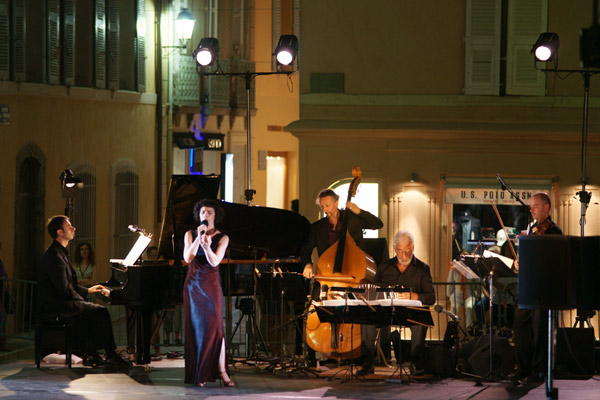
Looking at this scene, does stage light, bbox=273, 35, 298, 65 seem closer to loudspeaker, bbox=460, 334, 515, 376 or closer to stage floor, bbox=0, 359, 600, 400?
stage floor, bbox=0, 359, 600, 400

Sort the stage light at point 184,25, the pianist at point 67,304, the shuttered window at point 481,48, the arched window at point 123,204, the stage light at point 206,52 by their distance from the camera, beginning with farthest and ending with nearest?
the stage light at point 184,25 < the arched window at point 123,204 < the shuttered window at point 481,48 < the stage light at point 206,52 < the pianist at point 67,304

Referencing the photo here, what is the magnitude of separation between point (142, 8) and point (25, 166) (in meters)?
4.59

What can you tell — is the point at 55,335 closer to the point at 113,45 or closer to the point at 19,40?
the point at 19,40

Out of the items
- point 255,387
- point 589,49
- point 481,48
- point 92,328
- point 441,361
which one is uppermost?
point 481,48

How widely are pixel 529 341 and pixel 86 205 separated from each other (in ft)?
32.5

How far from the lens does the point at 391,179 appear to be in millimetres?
13703

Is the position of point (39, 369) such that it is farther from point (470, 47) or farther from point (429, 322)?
point (470, 47)

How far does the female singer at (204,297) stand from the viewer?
9695mm

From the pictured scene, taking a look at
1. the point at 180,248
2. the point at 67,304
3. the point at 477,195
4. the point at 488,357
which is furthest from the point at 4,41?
the point at 488,357

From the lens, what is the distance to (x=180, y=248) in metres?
10.6

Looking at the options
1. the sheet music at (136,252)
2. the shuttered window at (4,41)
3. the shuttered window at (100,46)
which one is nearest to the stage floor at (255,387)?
the sheet music at (136,252)

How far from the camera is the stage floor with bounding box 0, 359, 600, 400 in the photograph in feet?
31.3

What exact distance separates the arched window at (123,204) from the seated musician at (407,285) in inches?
358

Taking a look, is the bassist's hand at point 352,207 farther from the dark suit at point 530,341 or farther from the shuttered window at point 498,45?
the shuttered window at point 498,45
